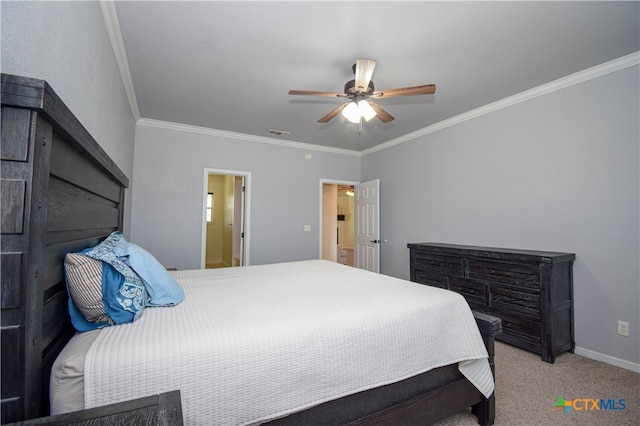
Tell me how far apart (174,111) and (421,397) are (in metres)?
3.89

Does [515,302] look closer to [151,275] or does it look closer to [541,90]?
[541,90]

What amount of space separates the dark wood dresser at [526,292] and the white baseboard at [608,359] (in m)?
0.07

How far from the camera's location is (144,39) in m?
2.20

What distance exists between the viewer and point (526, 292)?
8.63 feet

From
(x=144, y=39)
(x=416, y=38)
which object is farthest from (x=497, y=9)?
Answer: (x=144, y=39)

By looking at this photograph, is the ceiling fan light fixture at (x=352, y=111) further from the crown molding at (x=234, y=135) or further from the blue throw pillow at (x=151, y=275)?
the crown molding at (x=234, y=135)

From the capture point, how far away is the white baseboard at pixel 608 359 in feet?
7.58

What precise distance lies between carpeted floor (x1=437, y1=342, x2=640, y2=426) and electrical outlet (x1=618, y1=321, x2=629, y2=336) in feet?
0.94

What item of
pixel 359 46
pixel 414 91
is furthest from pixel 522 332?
pixel 359 46

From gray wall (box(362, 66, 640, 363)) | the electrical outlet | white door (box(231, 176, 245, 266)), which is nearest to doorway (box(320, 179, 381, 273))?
gray wall (box(362, 66, 640, 363))

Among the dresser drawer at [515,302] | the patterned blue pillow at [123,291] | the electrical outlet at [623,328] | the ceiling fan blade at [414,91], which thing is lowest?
the electrical outlet at [623,328]

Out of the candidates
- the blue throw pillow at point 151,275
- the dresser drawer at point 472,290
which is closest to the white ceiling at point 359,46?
the blue throw pillow at point 151,275

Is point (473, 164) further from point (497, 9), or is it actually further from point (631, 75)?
point (497, 9)

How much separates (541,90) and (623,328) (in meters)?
2.31
